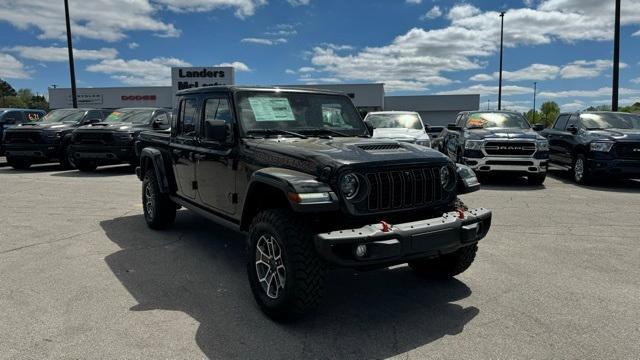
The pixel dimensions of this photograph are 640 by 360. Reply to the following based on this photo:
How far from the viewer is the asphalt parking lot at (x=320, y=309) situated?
10.8 feet

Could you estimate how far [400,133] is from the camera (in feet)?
39.6

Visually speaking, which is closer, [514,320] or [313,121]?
[514,320]

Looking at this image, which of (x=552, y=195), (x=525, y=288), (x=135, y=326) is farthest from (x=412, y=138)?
(x=135, y=326)

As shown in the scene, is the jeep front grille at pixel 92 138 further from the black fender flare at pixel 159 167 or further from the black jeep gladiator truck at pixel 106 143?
the black fender flare at pixel 159 167

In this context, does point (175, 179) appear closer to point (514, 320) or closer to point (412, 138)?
point (514, 320)

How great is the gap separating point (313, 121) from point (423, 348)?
2.44 m

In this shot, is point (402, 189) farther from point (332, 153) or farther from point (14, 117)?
point (14, 117)

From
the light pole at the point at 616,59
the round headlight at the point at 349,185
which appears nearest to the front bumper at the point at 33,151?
the round headlight at the point at 349,185

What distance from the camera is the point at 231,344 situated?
3.33 metres

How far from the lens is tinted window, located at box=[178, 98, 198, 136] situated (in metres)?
5.49

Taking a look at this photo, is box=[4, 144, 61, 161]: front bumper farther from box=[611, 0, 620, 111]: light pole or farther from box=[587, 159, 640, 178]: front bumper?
box=[611, 0, 620, 111]: light pole

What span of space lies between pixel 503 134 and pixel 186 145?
783 centimetres

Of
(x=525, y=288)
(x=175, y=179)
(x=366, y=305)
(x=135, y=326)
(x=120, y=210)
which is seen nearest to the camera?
(x=135, y=326)

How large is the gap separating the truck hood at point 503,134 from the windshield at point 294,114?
663 centimetres
